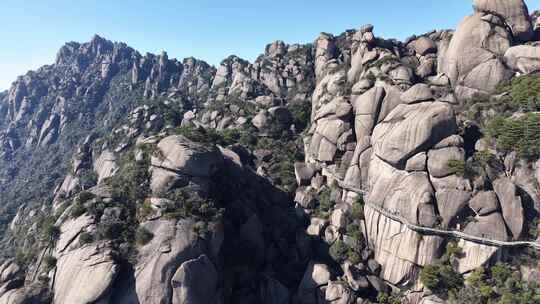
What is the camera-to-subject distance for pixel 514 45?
178 ft

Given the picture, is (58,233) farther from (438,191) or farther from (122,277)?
(438,191)

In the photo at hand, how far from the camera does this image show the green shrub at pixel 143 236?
34.2 metres

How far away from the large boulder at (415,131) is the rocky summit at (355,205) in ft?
0.68

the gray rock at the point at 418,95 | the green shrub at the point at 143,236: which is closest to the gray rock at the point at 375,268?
the gray rock at the point at 418,95

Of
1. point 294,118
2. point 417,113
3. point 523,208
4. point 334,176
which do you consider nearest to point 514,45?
point 417,113

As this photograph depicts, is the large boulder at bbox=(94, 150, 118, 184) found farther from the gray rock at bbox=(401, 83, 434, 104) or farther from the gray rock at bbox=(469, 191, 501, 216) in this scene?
the gray rock at bbox=(469, 191, 501, 216)

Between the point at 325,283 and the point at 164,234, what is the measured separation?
2499 centimetres

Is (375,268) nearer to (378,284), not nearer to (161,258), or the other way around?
(378,284)

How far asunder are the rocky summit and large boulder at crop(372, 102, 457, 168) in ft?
0.68

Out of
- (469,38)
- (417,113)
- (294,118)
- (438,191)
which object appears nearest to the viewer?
(438,191)

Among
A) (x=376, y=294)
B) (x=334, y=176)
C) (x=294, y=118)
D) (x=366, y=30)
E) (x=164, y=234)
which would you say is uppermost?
(x=366, y=30)

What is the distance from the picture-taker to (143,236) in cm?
3447

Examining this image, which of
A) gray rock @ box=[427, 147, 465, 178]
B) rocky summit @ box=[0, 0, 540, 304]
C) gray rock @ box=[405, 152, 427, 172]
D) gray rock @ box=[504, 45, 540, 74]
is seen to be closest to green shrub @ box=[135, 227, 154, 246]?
rocky summit @ box=[0, 0, 540, 304]

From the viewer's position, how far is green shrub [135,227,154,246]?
3425 centimetres
